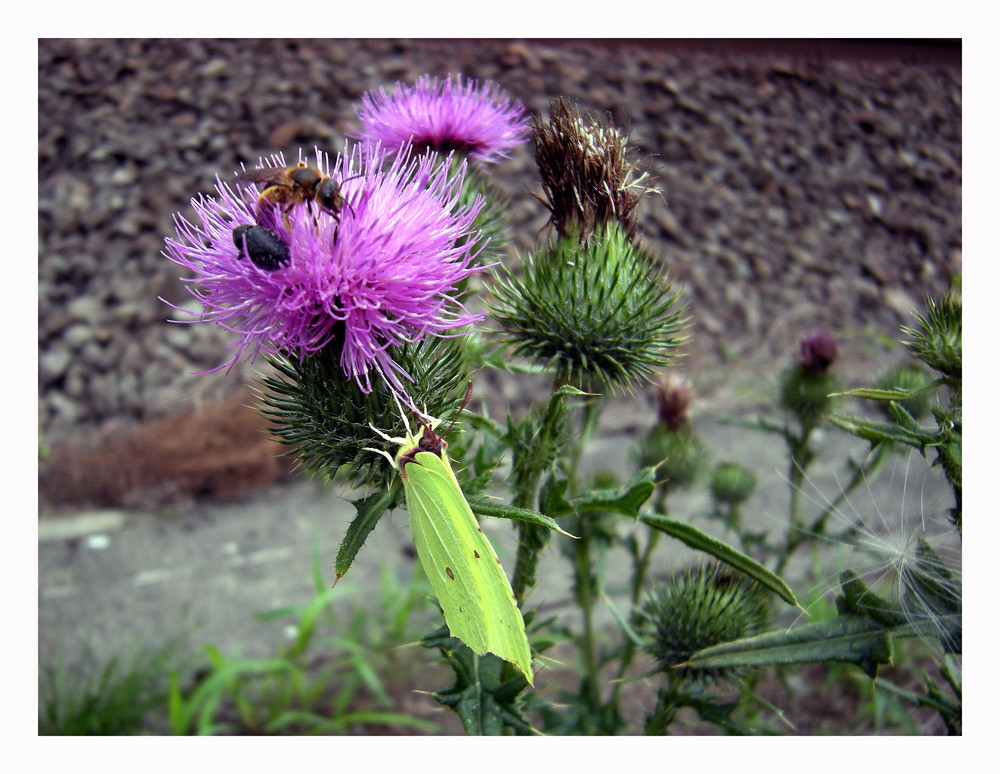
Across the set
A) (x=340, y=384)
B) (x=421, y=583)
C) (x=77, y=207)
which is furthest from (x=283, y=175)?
(x=77, y=207)

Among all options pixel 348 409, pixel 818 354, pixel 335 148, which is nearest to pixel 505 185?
pixel 335 148

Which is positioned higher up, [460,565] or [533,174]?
[533,174]

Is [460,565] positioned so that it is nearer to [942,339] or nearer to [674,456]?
[942,339]

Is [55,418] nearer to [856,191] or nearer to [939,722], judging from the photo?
[939,722]

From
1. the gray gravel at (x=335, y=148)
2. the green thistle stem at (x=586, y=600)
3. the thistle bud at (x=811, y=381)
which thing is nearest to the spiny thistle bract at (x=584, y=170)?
the green thistle stem at (x=586, y=600)

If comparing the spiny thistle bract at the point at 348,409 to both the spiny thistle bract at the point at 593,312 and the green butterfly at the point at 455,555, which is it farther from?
the spiny thistle bract at the point at 593,312

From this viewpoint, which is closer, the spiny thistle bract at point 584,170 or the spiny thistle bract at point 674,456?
the spiny thistle bract at point 584,170
